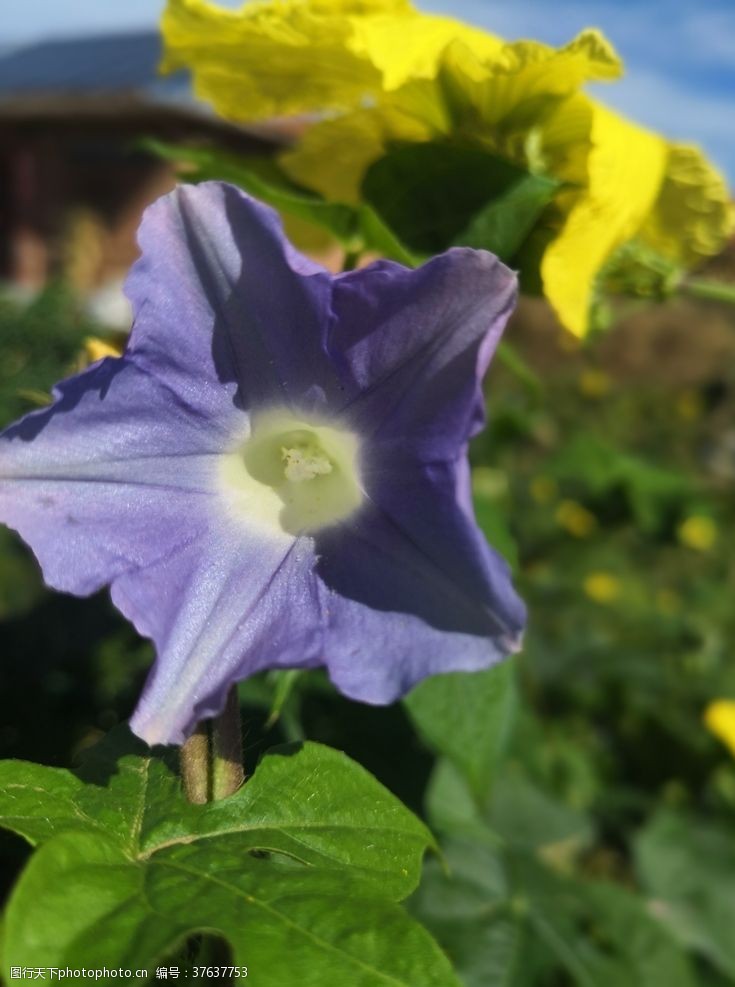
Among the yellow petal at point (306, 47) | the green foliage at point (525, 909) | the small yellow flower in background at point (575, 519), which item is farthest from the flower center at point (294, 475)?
the small yellow flower in background at point (575, 519)

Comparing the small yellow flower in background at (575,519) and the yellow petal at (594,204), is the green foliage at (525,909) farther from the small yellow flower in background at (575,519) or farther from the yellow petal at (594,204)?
the small yellow flower in background at (575,519)

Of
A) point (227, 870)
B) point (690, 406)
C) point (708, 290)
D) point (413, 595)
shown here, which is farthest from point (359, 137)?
point (690, 406)

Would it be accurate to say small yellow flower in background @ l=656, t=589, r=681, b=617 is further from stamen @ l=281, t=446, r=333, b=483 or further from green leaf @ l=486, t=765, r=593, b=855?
stamen @ l=281, t=446, r=333, b=483

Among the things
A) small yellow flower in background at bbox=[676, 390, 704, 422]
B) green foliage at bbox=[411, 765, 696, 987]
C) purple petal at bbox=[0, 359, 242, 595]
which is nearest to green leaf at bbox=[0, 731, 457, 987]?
purple petal at bbox=[0, 359, 242, 595]

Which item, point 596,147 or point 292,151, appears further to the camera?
point 292,151

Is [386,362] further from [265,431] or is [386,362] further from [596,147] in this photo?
[596,147]

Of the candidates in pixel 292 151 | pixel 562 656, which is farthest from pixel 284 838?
pixel 562 656
